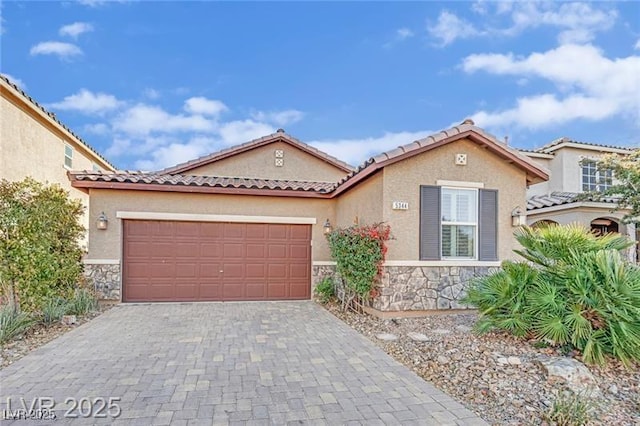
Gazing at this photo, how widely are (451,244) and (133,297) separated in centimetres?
908

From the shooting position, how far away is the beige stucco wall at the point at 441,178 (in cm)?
876

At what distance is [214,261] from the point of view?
1105cm

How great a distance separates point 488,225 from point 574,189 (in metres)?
12.1

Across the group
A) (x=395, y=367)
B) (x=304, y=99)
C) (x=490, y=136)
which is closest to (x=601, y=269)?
(x=395, y=367)

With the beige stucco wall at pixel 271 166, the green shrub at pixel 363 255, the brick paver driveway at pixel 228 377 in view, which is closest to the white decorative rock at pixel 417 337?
the brick paver driveway at pixel 228 377

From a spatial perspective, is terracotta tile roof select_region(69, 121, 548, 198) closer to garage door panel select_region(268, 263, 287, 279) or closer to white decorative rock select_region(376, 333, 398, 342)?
garage door panel select_region(268, 263, 287, 279)

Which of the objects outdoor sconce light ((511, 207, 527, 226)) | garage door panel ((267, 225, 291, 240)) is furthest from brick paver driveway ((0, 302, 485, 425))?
outdoor sconce light ((511, 207, 527, 226))

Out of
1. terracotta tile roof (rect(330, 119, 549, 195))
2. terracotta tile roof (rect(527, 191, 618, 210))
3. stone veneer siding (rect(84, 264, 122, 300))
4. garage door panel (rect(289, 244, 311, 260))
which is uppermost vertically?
terracotta tile roof (rect(330, 119, 549, 195))

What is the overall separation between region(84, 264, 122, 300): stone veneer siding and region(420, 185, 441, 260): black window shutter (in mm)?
8539

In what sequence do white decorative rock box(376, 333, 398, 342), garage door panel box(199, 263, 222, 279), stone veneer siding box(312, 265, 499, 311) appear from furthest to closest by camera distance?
1. garage door panel box(199, 263, 222, 279)
2. stone veneer siding box(312, 265, 499, 311)
3. white decorative rock box(376, 333, 398, 342)

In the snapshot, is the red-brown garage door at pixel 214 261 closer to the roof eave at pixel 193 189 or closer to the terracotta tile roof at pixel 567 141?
the roof eave at pixel 193 189

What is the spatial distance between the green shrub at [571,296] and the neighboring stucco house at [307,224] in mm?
2261

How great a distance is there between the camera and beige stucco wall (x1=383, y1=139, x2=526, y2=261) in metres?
8.76

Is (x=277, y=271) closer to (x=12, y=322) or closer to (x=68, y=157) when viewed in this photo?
(x=12, y=322)
